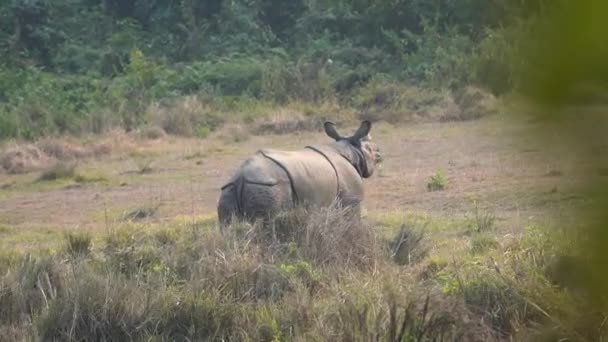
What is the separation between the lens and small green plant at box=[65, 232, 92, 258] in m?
8.05

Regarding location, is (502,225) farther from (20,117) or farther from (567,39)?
(20,117)

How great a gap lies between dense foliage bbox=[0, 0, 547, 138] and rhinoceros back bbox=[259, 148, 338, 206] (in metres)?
12.3

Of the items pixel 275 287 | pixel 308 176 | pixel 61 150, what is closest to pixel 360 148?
pixel 308 176

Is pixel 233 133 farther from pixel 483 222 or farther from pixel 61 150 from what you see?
pixel 483 222

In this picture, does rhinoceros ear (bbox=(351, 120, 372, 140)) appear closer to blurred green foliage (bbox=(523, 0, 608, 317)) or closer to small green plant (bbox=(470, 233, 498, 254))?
small green plant (bbox=(470, 233, 498, 254))

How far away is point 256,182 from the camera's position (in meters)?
8.55

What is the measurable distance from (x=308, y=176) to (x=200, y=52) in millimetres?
20583

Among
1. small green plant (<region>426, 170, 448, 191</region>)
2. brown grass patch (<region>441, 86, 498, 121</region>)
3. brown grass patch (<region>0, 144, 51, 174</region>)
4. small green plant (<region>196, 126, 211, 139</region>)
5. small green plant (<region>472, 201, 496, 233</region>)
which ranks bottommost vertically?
small green plant (<region>196, 126, 211, 139</region>)

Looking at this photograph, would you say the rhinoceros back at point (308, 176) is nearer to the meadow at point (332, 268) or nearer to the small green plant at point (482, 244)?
the meadow at point (332, 268)

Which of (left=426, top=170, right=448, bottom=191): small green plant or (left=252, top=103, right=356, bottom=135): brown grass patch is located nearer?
(left=426, top=170, right=448, bottom=191): small green plant

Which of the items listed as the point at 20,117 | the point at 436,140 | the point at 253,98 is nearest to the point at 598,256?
the point at 436,140

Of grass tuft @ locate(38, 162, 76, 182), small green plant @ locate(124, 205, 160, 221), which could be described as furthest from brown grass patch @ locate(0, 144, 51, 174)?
small green plant @ locate(124, 205, 160, 221)

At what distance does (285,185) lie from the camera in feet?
28.6

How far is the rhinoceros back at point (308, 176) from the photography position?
8.78 m
